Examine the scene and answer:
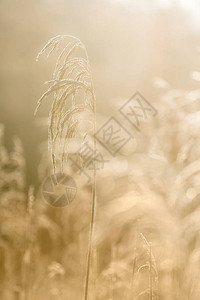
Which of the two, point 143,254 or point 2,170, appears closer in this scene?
point 143,254

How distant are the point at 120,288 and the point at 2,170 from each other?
3.24ft

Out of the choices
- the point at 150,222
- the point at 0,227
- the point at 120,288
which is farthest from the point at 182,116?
the point at 0,227

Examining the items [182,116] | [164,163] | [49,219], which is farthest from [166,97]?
[49,219]

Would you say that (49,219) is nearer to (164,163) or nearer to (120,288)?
(120,288)

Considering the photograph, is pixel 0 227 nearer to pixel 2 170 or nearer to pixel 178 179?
pixel 2 170

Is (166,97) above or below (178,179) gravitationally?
above

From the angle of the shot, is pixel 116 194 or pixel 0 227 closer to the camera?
pixel 116 194

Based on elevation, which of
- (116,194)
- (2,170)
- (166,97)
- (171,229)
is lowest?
(171,229)

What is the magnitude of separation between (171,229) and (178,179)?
154 millimetres

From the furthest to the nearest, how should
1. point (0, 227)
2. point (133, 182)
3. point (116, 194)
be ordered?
point (0, 227)
point (116, 194)
point (133, 182)

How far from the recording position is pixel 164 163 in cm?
124

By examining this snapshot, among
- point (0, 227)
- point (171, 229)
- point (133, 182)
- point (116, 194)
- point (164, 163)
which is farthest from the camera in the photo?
point (0, 227)

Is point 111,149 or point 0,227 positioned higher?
point 111,149

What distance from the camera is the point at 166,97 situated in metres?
1.33
